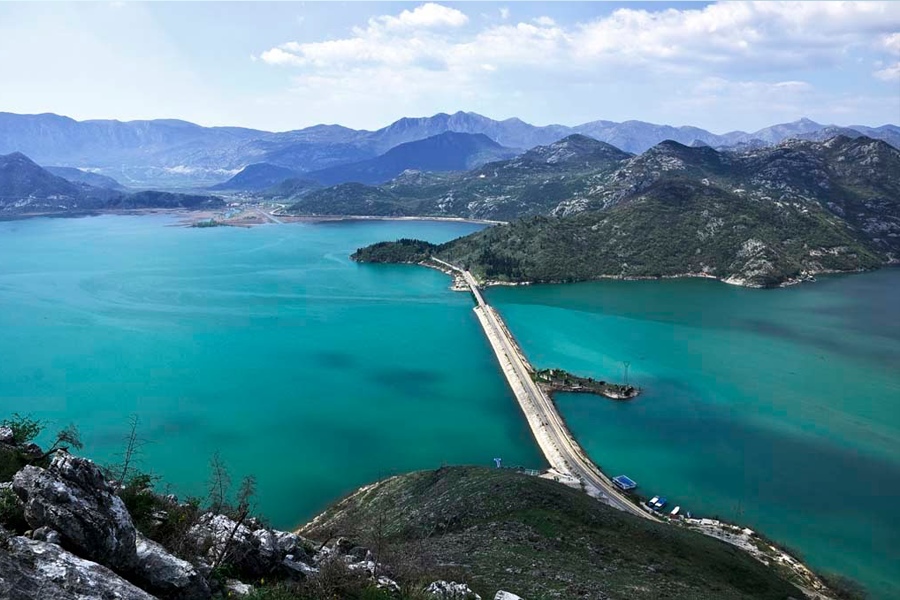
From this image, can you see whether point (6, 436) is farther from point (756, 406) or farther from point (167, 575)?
point (756, 406)

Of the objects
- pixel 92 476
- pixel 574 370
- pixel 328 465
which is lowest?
pixel 328 465

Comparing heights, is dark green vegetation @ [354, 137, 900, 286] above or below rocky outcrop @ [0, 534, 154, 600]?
above

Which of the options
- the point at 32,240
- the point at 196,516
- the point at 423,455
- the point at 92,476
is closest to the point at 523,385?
the point at 423,455

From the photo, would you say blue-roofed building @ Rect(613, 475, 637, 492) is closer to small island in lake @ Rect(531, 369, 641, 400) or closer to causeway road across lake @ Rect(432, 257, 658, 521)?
causeway road across lake @ Rect(432, 257, 658, 521)

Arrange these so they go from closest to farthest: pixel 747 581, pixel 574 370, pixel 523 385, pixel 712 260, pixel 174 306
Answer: pixel 747 581, pixel 523 385, pixel 574 370, pixel 174 306, pixel 712 260

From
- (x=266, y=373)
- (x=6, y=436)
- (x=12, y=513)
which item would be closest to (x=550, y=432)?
(x=266, y=373)

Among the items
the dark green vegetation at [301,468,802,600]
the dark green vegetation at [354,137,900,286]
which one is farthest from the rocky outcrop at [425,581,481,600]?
the dark green vegetation at [354,137,900,286]

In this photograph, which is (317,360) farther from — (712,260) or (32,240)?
(32,240)
